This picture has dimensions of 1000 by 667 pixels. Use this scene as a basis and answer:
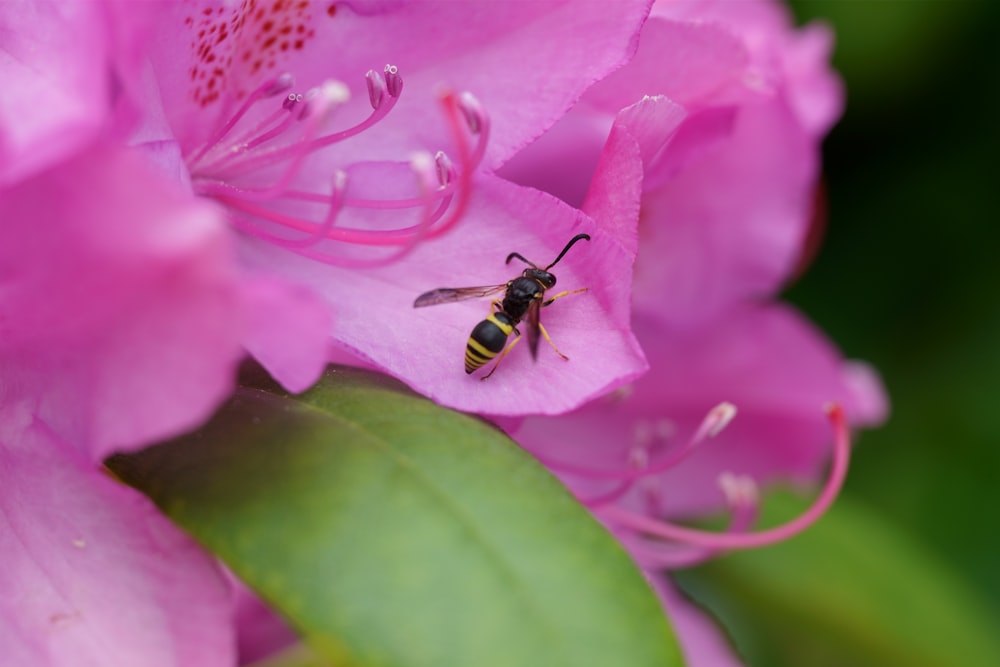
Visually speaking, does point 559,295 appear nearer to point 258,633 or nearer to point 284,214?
point 284,214

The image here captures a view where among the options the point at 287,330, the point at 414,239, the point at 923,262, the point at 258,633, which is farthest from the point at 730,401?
the point at 923,262

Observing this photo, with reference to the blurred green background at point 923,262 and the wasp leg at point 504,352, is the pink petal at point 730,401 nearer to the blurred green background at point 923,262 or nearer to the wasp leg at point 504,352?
the wasp leg at point 504,352

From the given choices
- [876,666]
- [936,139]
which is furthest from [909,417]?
[876,666]

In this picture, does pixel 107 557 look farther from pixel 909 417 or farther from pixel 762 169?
pixel 909 417

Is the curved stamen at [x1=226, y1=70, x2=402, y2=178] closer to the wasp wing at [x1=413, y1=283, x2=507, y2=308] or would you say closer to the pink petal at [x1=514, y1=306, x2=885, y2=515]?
the wasp wing at [x1=413, y1=283, x2=507, y2=308]

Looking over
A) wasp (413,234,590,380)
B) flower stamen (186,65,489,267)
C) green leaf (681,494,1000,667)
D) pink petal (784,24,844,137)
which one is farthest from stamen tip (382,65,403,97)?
green leaf (681,494,1000,667)
